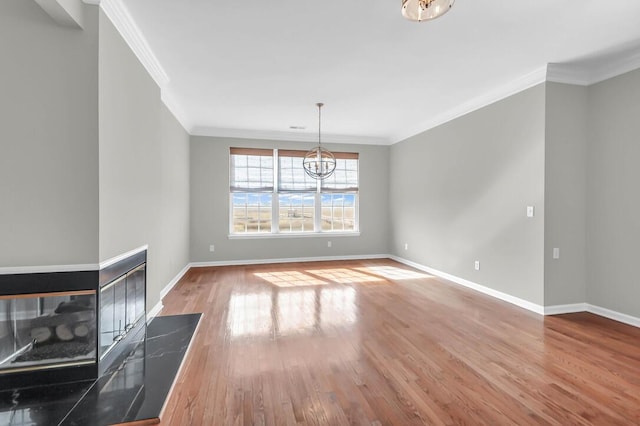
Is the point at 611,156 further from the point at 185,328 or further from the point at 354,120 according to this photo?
the point at 185,328

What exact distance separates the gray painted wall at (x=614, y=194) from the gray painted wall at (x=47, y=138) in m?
4.90

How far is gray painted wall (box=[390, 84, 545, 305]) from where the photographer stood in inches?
138

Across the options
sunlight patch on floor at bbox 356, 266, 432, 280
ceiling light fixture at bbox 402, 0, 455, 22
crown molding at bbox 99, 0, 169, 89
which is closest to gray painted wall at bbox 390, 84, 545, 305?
sunlight patch on floor at bbox 356, 266, 432, 280

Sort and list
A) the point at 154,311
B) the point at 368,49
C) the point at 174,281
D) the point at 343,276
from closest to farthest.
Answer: the point at 368,49 < the point at 154,311 < the point at 174,281 < the point at 343,276

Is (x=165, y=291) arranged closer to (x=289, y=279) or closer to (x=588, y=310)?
(x=289, y=279)

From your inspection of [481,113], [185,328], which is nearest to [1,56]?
[185,328]

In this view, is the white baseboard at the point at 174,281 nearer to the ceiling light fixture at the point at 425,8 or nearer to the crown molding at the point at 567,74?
the ceiling light fixture at the point at 425,8

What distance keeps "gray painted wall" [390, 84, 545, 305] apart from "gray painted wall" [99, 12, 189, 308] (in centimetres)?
428

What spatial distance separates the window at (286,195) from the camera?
20.5 ft

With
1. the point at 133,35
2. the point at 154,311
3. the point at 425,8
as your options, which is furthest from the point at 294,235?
the point at 425,8

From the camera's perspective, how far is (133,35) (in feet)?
8.39

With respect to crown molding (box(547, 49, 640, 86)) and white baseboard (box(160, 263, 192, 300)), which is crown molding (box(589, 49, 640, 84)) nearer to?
crown molding (box(547, 49, 640, 86))

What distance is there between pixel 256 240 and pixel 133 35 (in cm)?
429

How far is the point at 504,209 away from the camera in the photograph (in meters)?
3.89
